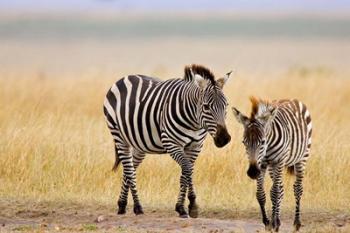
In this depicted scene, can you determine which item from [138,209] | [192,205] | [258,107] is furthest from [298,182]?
[138,209]

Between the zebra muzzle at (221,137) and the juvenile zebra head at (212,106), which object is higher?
the juvenile zebra head at (212,106)

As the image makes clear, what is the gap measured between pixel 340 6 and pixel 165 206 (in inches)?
3730

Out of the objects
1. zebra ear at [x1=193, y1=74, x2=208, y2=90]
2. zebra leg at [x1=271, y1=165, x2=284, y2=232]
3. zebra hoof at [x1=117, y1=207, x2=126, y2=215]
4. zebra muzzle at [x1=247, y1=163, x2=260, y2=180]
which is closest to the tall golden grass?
zebra hoof at [x1=117, y1=207, x2=126, y2=215]

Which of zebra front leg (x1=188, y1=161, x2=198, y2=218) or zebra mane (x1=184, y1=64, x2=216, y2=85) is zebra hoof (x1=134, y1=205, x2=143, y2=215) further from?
zebra mane (x1=184, y1=64, x2=216, y2=85)

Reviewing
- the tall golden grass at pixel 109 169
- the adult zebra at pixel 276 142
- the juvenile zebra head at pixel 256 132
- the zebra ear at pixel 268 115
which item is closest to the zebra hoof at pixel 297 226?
the adult zebra at pixel 276 142

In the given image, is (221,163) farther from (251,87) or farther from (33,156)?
(251,87)

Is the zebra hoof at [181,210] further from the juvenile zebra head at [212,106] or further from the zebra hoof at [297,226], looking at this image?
the zebra hoof at [297,226]

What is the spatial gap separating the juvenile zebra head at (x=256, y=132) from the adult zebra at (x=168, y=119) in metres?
0.39

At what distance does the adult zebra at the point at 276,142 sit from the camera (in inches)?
348

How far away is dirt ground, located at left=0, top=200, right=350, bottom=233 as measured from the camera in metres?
9.12

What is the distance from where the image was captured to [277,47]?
6438cm

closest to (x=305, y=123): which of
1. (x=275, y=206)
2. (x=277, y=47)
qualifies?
(x=275, y=206)

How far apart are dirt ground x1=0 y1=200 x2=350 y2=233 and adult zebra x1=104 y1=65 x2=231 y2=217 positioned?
1.25 feet

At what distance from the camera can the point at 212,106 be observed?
9.44 metres
